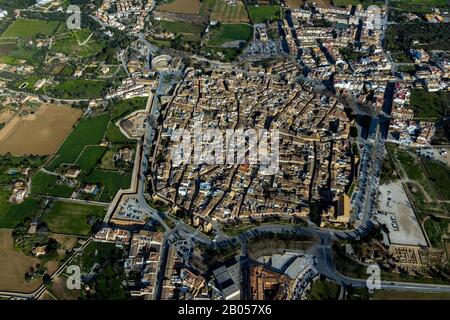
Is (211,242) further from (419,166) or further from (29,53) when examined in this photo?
→ (29,53)

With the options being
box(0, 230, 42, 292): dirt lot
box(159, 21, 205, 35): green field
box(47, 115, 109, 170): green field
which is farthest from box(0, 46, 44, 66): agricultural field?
box(0, 230, 42, 292): dirt lot

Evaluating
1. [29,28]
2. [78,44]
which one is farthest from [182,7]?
[29,28]

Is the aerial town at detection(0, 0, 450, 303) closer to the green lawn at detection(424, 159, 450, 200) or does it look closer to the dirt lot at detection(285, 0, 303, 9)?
the green lawn at detection(424, 159, 450, 200)

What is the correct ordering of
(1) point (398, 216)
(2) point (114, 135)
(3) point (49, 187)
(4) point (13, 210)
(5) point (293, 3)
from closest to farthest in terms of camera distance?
(1) point (398, 216) < (4) point (13, 210) < (3) point (49, 187) < (2) point (114, 135) < (5) point (293, 3)

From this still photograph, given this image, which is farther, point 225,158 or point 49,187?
point 225,158

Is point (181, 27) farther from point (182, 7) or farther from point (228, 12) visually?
point (228, 12)

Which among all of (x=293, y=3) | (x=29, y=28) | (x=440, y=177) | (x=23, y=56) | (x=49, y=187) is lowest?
(x=49, y=187)
